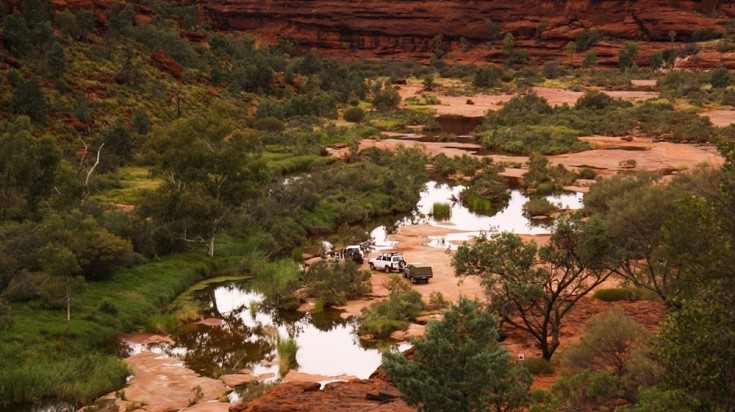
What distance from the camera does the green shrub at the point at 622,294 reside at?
2862 cm

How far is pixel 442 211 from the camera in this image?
4809 centimetres

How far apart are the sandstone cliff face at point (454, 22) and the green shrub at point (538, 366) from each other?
116 meters

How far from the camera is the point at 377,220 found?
47.3m

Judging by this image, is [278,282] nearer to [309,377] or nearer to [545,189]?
[309,377]

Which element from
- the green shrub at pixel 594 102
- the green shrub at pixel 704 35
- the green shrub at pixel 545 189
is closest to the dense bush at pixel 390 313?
the green shrub at pixel 545 189

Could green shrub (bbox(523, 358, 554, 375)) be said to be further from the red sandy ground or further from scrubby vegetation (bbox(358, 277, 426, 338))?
scrubby vegetation (bbox(358, 277, 426, 338))

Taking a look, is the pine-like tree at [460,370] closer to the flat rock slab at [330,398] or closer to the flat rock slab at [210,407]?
the flat rock slab at [330,398]

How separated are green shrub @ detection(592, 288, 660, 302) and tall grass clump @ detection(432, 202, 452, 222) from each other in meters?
17.7

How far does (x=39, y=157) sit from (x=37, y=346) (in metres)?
12.0

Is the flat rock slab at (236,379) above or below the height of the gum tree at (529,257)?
below

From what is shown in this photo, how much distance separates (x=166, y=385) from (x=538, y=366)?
10428mm

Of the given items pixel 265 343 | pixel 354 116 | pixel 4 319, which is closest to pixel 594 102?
pixel 354 116

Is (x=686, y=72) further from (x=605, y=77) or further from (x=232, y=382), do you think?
(x=232, y=382)

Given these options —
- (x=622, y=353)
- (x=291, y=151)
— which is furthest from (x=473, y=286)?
(x=291, y=151)
